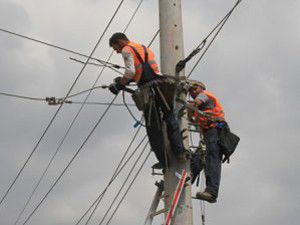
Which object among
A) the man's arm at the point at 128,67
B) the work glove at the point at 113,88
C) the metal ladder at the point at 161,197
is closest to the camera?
the metal ladder at the point at 161,197

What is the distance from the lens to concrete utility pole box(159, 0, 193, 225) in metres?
A: 6.20

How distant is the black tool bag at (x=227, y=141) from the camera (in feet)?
22.6

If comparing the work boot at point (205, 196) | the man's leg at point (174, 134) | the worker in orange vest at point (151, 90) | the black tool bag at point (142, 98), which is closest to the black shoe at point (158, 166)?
the worker in orange vest at point (151, 90)

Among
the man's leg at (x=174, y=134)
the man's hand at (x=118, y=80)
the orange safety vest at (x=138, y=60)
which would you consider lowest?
the man's leg at (x=174, y=134)

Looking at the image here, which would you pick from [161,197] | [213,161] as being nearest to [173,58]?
[213,161]

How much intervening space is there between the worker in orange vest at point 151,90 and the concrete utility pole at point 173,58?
4.6 inches

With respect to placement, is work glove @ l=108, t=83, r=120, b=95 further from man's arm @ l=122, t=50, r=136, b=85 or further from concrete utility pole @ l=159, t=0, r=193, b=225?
concrete utility pole @ l=159, t=0, r=193, b=225

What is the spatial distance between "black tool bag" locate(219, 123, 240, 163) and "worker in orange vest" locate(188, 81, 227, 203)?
0.04 meters

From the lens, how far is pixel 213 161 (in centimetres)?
673

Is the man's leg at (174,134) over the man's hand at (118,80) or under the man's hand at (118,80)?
under

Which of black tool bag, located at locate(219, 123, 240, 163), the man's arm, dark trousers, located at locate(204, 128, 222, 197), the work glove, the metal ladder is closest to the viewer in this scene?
the metal ladder

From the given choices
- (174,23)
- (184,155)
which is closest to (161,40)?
(174,23)

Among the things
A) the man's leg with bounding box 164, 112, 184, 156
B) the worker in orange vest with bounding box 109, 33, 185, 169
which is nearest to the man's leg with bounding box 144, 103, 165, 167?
the worker in orange vest with bounding box 109, 33, 185, 169

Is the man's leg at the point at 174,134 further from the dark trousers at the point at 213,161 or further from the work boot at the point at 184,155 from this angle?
the dark trousers at the point at 213,161
